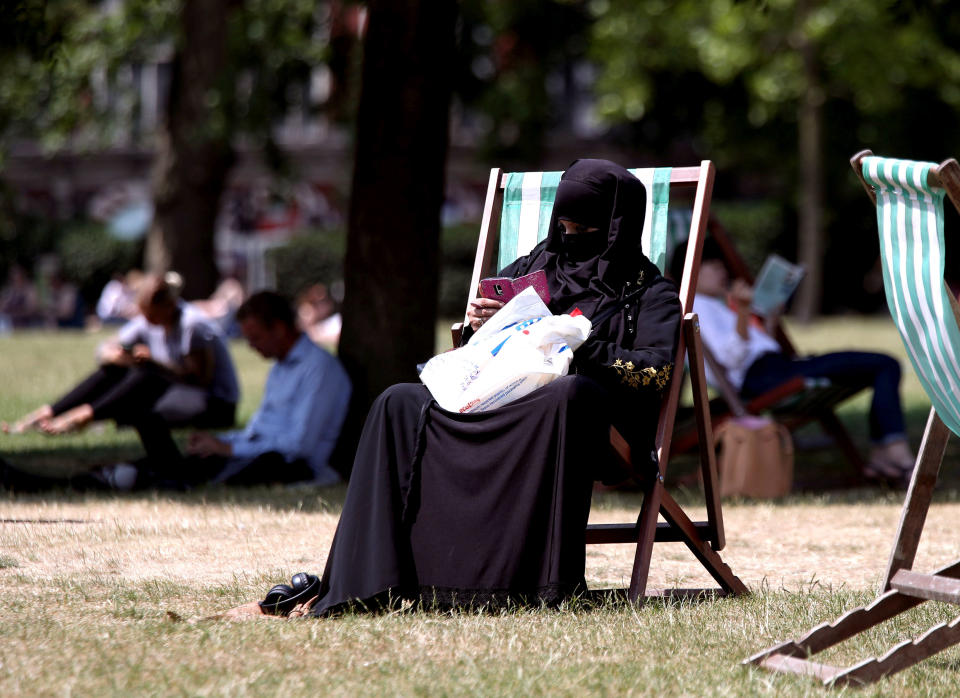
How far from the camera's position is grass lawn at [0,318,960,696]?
139 inches

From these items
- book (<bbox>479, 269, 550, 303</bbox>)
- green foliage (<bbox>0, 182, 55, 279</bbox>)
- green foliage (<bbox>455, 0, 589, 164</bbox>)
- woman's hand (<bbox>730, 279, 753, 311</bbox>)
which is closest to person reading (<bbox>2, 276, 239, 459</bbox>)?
woman's hand (<bbox>730, 279, 753, 311</bbox>)

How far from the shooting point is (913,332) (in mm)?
3807

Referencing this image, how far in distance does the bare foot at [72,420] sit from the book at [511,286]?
16.0 feet

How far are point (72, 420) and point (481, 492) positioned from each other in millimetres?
5323

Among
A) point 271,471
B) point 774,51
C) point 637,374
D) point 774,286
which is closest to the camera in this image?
point 637,374

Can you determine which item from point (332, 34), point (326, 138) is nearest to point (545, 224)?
point (332, 34)

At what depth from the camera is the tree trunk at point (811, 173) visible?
23.6m

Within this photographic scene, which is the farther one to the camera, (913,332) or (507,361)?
(507,361)

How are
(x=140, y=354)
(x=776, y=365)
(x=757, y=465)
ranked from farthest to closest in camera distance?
(x=140, y=354) < (x=776, y=365) < (x=757, y=465)

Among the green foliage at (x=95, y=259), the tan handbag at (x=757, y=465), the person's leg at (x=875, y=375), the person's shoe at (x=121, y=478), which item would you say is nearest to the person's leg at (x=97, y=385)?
the person's shoe at (x=121, y=478)

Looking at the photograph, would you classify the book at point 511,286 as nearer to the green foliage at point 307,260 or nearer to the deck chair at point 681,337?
the deck chair at point 681,337

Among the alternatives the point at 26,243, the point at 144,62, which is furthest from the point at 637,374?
the point at 26,243

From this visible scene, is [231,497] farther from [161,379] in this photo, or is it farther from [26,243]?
[26,243]

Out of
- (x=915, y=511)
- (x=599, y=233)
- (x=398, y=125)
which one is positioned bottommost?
(x=915, y=511)
